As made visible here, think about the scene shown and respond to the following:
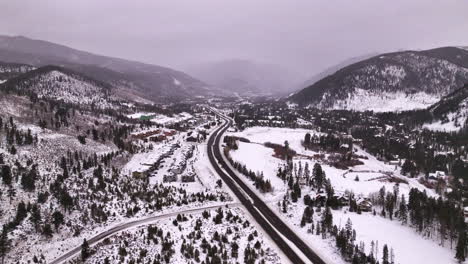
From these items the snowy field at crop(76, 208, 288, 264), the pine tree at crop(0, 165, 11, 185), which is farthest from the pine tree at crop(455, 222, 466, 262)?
the pine tree at crop(0, 165, 11, 185)

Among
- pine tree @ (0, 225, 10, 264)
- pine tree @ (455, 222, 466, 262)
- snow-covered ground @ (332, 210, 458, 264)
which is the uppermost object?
pine tree @ (455, 222, 466, 262)

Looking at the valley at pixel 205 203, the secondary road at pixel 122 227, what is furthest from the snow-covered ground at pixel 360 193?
the secondary road at pixel 122 227

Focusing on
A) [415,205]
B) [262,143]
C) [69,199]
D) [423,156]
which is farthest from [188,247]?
[423,156]

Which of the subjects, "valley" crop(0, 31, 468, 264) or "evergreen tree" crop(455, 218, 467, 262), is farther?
"valley" crop(0, 31, 468, 264)

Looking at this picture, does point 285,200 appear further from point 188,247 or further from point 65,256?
point 65,256

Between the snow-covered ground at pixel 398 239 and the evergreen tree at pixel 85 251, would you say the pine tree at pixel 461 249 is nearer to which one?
the snow-covered ground at pixel 398 239

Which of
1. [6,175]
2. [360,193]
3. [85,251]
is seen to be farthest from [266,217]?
[6,175]

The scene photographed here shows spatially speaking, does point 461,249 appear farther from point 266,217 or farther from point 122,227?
point 122,227

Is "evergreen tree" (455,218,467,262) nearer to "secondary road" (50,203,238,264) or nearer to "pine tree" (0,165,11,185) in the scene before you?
"secondary road" (50,203,238,264)

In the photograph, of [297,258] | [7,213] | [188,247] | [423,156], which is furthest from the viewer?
[423,156]
